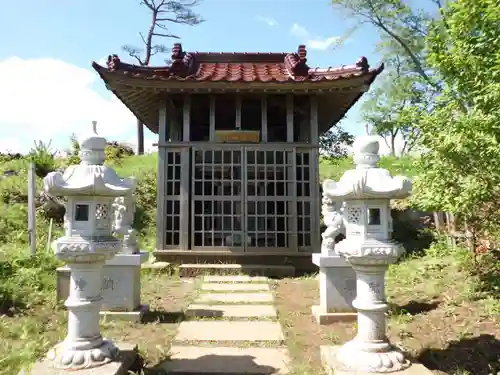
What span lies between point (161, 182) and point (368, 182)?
6.06 meters

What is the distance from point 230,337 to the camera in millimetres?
4801

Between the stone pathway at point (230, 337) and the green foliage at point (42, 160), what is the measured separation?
915 centimetres

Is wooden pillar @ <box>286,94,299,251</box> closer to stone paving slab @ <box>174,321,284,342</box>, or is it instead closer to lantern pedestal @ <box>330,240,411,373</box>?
stone paving slab @ <box>174,321,284,342</box>

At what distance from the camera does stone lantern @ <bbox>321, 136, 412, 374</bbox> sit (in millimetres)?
3453

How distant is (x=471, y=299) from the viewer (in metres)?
5.43

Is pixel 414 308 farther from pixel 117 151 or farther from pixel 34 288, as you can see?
pixel 117 151

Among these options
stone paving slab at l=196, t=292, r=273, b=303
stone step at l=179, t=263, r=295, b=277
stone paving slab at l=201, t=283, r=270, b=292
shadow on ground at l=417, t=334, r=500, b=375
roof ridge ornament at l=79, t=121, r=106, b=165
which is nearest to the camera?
roof ridge ornament at l=79, t=121, r=106, b=165

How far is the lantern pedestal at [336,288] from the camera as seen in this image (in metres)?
5.47

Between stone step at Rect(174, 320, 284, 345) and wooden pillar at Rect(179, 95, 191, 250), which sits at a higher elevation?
wooden pillar at Rect(179, 95, 191, 250)

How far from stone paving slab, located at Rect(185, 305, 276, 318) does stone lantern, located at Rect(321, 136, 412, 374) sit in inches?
80.5

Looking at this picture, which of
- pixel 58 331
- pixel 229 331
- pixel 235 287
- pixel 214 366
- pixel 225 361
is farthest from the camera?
pixel 235 287

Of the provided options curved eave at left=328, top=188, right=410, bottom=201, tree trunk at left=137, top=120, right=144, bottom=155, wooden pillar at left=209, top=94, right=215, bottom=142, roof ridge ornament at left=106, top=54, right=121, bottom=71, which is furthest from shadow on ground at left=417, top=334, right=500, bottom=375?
tree trunk at left=137, top=120, right=144, bottom=155

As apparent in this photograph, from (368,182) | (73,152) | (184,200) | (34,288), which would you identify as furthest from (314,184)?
(73,152)

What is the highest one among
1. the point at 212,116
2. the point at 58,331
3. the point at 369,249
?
the point at 212,116
